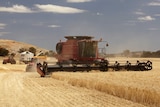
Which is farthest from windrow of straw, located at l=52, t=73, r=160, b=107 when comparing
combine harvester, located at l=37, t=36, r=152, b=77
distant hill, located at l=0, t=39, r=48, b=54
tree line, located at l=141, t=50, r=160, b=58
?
distant hill, located at l=0, t=39, r=48, b=54

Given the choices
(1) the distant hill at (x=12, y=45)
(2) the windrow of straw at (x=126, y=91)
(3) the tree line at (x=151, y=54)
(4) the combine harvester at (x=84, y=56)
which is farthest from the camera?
(1) the distant hill at (x=12, y=45)

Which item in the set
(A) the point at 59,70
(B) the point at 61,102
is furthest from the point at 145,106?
(A) the point at 59,70

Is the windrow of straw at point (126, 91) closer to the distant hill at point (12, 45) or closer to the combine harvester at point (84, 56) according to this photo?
the combine harvester at point (84, 56)

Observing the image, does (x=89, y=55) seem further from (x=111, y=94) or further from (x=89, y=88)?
(x=111, y=94)

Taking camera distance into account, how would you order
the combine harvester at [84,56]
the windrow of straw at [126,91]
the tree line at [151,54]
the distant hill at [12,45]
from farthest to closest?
1. the distant hill at [12,45]
2. the tree line at [151,54]
3. the combine harvester at [84,56]
4. the windrow of straw at [126,91]

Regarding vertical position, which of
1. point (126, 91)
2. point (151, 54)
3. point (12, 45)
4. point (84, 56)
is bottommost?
point (126, 91)

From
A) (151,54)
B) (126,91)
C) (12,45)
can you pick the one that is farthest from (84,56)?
(12,45)

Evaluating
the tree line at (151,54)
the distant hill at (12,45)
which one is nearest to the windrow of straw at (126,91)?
the tree line at (151,54)

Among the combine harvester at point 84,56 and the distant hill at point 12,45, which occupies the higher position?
the distant hill at point 12,45

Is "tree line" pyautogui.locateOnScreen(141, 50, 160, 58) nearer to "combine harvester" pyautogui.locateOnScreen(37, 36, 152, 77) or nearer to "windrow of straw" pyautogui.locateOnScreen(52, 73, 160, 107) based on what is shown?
"combine harvester" pyautogui.locateOnScreen(37, 36, 152, 77)

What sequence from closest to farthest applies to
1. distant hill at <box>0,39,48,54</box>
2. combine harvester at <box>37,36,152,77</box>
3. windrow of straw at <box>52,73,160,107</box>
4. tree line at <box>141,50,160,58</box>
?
windrow of straw at <box>52,73,160,107</box>
combine harvester at <box>37,36,152,77</box>
tree line at <box>141,50,160,58</box>
distant hill at <box>0,39,48,54</box>

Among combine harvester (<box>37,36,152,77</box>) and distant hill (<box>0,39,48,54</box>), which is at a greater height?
distant hill (<box>0,39,48,54</box>)

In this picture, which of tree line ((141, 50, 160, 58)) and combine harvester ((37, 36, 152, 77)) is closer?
combine harvester ((37, 36, 152, 77))

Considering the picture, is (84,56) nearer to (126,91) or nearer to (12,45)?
(126,91)
